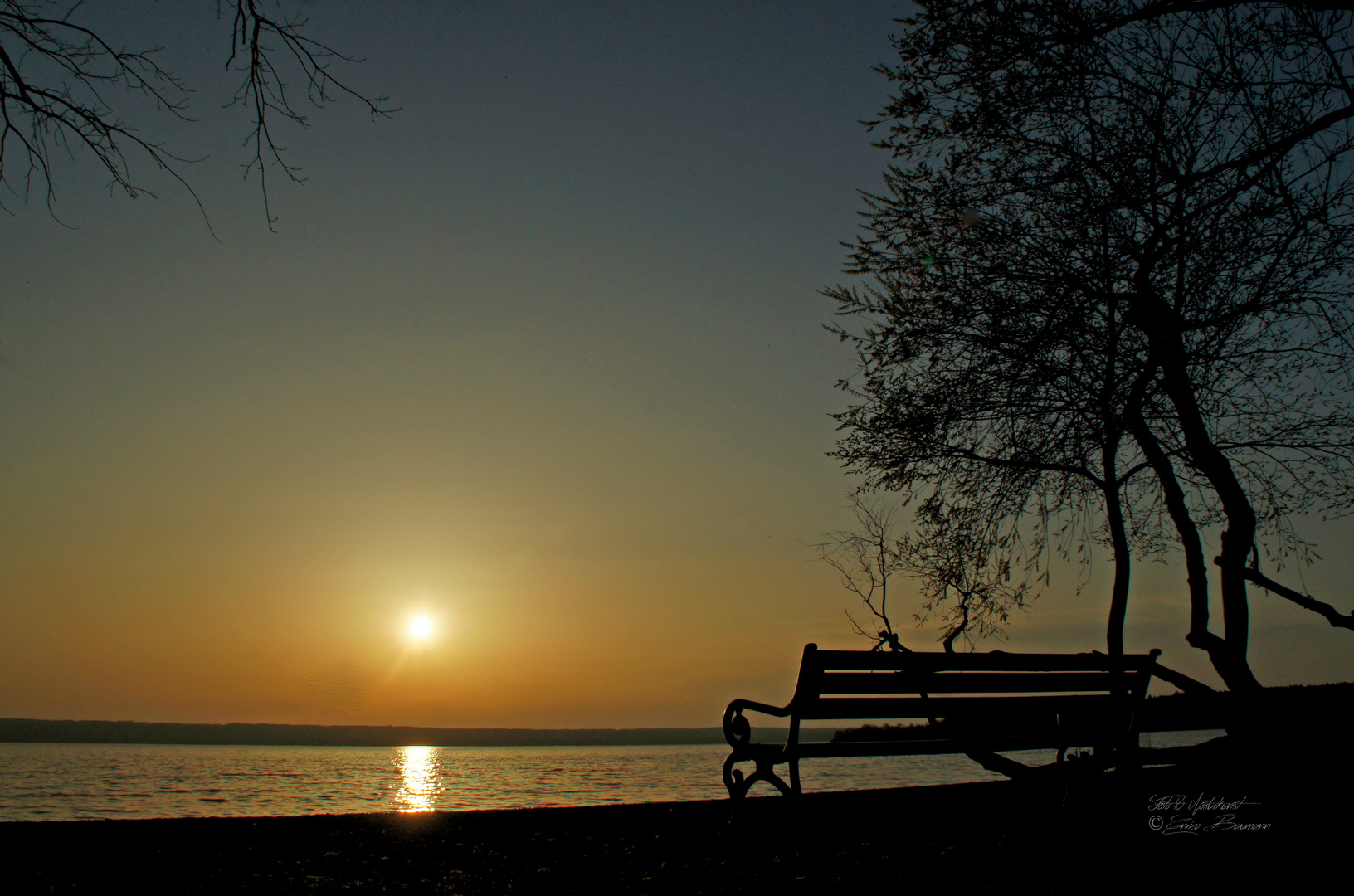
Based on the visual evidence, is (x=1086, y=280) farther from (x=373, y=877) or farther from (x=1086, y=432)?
(x=373, y=877)

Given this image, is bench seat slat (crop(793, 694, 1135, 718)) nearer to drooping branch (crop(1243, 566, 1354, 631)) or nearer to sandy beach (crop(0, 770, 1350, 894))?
sandy beach (crop(0, 770, 1350, 894))

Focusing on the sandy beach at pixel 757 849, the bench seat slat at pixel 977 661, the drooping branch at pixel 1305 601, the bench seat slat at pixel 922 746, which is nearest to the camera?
the sandy beach at pixel 757 849

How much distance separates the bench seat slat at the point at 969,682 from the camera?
4.82 m

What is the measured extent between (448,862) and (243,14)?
4.97 m

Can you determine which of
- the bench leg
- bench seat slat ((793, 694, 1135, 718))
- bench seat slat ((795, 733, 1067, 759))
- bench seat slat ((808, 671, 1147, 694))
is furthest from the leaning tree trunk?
the bench leg

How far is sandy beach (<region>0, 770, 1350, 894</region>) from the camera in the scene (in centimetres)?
358

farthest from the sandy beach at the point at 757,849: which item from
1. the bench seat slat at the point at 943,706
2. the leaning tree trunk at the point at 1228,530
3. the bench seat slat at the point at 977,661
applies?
the leaning tree trunk at the point at 1228,530

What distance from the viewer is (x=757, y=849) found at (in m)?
4.51

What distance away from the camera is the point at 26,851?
4.31 meters

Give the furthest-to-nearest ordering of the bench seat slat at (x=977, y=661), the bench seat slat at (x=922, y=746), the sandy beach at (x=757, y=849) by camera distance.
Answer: the bench seat slat at (x=977, y=661) < the bench seat slat at (x=922, y=746) < the sandy beach at (x=757, y=849)

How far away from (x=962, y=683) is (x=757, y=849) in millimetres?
1745

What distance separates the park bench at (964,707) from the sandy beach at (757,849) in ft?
1.17

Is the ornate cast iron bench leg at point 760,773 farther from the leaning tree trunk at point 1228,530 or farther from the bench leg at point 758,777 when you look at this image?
the leaning tree trunk at point 1228,530

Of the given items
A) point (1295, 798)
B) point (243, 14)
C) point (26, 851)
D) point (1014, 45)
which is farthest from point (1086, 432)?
point (26, 851)
